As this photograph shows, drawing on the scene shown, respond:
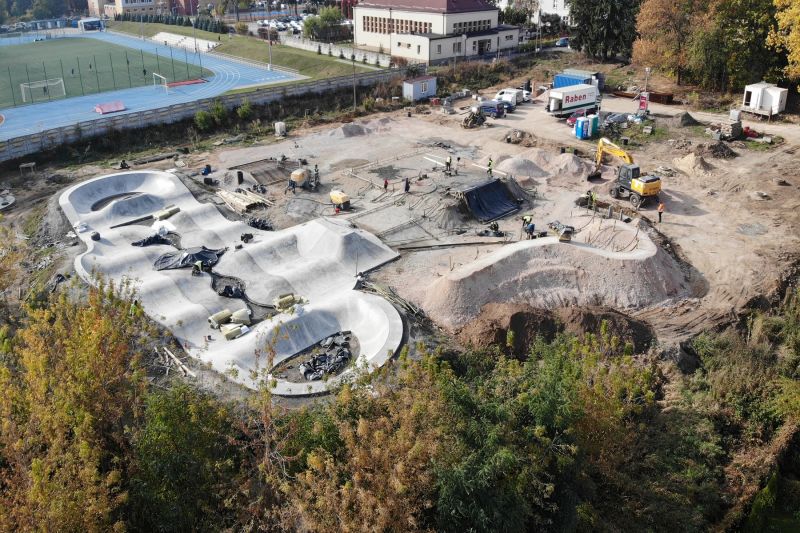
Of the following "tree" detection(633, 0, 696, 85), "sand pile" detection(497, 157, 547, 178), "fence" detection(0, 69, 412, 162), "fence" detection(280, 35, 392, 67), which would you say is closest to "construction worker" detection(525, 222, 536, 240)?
"sand pile" detection(497, 157, 547, 178)

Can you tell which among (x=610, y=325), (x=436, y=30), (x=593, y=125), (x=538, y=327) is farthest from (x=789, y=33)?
(x=538, y=327)

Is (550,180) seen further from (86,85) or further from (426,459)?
(86,85)

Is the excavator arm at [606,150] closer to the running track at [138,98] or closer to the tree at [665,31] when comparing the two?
the tree at [665,31]

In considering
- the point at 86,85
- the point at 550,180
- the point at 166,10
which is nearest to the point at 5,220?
the point at 550,180

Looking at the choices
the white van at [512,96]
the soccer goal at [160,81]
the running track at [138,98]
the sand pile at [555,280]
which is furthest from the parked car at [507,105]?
the soccer goal at [160,81]

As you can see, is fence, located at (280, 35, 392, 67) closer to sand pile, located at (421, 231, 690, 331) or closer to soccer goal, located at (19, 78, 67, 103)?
soccer goal, located at (19, 78, 67, 103)

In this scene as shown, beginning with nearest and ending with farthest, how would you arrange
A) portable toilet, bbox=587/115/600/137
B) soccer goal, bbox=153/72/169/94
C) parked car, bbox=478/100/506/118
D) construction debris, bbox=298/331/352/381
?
1. construction debris, bbox=298/331/352/381
2. portable toilet, bbox=587/115/600/137
3. parked car, bbox=478/100/506/118
4. soccer goal, bbox=153/72/169/94
